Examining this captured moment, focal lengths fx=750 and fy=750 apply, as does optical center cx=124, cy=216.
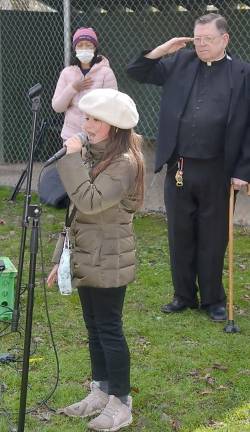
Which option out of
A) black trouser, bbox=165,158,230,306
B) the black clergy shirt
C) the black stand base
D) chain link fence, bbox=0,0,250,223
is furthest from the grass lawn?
chain link fence, bbox=0,0,250,223

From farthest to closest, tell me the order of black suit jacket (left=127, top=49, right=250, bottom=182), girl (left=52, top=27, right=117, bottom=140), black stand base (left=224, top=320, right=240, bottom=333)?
girl (left=52, top=27, right=117, bottom=140) < black stand base (left=224, top=320, right=240, bottom=333) < black suit jacket (left=127, top=49, right=250, bottom=182)

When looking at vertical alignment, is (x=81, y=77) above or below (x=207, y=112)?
above

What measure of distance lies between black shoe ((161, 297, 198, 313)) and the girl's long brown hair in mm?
1908

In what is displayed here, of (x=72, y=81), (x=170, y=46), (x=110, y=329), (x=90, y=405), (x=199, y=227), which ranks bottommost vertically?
(x=90, y=405)

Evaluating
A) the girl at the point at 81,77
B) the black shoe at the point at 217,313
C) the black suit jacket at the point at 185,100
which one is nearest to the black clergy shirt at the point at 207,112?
the black suit jacket at the point at 185,100

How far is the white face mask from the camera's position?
255 inches

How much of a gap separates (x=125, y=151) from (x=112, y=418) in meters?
1.26

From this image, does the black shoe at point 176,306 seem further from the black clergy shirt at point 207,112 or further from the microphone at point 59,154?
the microphone at point 59,154

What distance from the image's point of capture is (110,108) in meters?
3.22

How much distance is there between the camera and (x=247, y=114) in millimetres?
4723

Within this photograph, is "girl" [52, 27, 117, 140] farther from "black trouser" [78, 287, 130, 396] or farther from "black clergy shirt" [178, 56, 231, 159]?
"black trouser" [78, 287, 130, 396]

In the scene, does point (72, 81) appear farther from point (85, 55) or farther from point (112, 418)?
point (112, 418)

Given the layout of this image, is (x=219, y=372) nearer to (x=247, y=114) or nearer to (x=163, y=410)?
(x=163, y=410)

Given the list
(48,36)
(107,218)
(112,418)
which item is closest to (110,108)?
(107,218)
